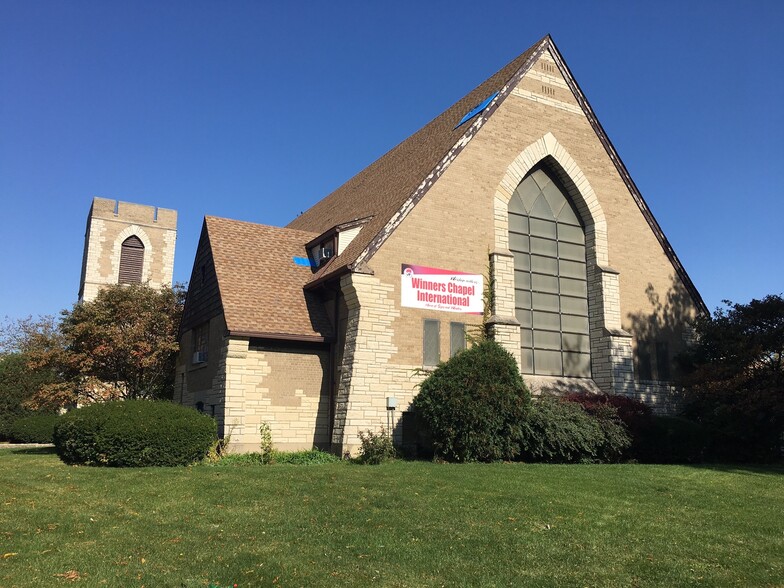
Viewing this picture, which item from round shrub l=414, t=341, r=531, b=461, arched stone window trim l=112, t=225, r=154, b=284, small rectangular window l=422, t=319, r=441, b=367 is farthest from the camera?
arched stone window trim l=112, t=225, r=154, b=284

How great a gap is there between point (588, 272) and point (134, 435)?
51.5 ft

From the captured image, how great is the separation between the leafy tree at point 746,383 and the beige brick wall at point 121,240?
41.8 meters

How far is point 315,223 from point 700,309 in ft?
52.8

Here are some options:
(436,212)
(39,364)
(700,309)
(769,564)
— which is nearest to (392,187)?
(436,212)

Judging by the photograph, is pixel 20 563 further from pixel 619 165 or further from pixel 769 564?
pixel 619 165

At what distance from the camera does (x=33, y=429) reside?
2852cm

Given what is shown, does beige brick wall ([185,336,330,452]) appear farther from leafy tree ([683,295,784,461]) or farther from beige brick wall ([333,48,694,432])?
leafy tree ([683,295,784,461])

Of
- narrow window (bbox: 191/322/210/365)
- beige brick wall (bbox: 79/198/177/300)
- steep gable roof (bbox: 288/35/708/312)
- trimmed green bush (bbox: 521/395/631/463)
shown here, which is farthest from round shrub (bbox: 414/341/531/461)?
beige brick wall (bbox: 79/198/177/300)

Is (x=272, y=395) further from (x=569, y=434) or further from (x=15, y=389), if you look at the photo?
(x=15, y=389)

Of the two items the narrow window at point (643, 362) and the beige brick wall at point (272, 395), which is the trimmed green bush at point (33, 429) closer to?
the beige brick wall at point (272, 395)

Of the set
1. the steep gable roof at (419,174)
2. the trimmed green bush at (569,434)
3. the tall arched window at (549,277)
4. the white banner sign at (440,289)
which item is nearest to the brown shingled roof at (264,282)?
the steep gable roof at (419,174)

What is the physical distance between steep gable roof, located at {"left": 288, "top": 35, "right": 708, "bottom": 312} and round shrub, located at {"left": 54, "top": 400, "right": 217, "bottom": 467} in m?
6.03

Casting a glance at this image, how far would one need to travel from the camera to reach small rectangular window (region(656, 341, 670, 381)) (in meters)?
22.8

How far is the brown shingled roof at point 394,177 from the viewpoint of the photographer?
20.1 m
